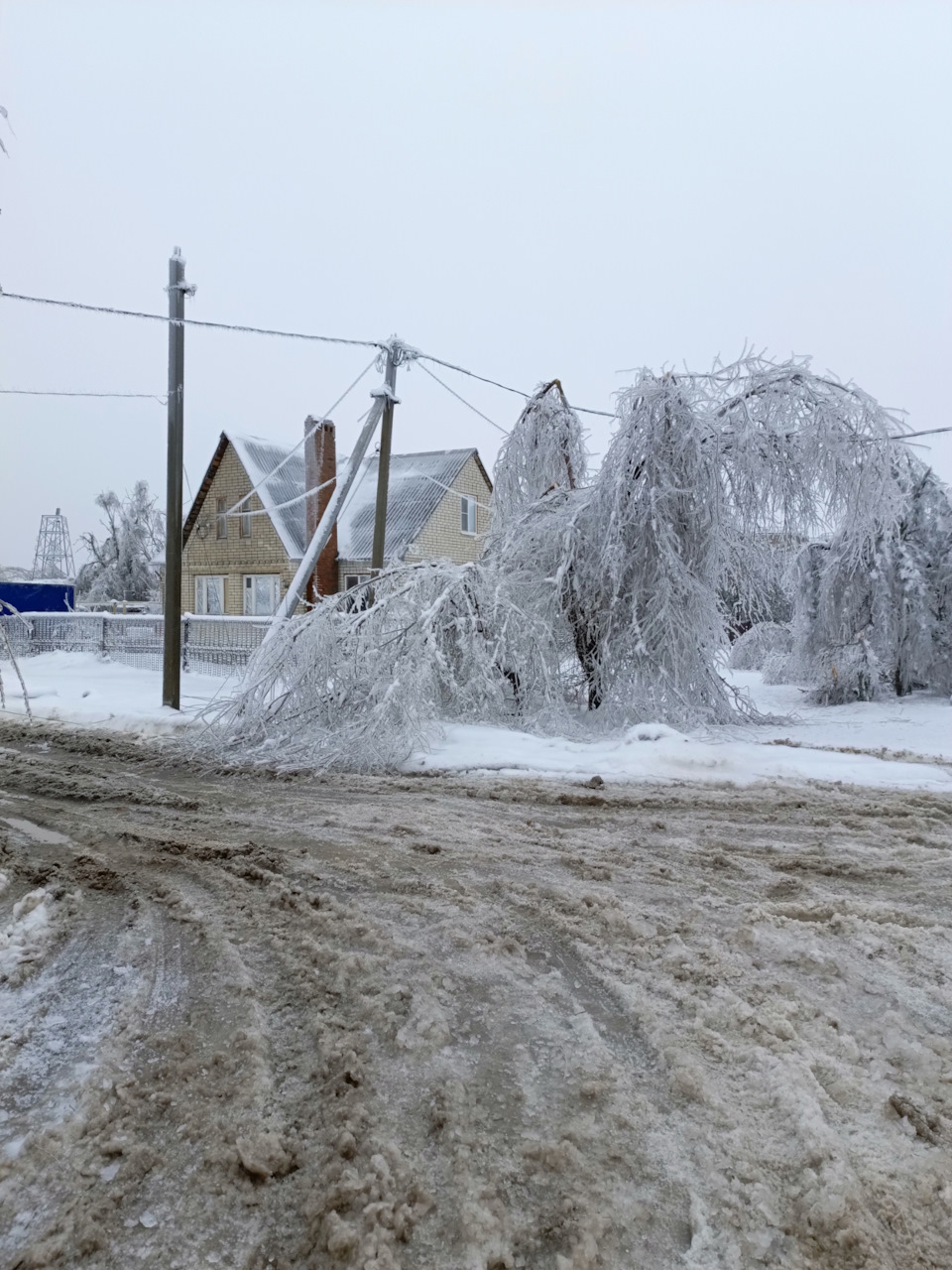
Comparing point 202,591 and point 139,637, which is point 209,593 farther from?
point 139,637

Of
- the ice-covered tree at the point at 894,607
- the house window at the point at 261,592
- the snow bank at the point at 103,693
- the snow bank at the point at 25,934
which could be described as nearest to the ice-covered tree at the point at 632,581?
the snow bank at the point at 103,693

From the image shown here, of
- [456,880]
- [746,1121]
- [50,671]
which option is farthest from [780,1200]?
[50,671]

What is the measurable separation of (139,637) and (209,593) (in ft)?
27.4

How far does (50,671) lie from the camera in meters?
15.9

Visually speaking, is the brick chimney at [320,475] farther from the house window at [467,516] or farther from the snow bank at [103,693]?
the snow bank at [103,693]

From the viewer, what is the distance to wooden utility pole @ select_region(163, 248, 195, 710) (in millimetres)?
10992

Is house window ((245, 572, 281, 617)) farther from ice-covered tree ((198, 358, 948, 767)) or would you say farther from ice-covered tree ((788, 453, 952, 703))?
ice-covered tree ((788, 453, 952, 703))

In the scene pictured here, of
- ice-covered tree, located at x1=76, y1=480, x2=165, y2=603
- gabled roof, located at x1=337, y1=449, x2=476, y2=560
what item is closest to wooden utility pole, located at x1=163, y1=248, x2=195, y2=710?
gabled roof, located at x1=337, y1=449, x2=476, y2=560

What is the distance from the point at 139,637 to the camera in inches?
695

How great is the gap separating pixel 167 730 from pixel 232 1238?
8.89 m

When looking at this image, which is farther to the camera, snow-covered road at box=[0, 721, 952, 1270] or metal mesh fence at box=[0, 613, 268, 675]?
metal mesh fence at box=[0, 613, 268, 675]

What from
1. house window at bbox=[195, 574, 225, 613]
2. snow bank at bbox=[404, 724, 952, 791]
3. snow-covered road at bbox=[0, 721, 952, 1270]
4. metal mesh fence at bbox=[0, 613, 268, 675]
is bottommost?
snow-covered road at bbox=[0, 721, 952, 1270]

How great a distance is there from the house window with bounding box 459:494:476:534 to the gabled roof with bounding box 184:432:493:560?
0.93 m

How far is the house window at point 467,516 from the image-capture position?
1024 inches
